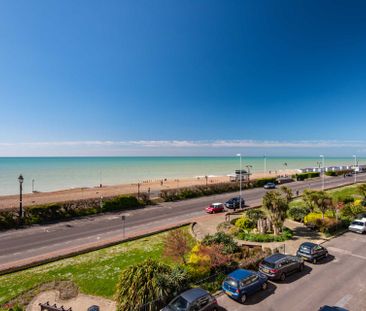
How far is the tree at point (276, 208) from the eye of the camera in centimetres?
2738

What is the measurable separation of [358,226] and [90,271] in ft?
96.1

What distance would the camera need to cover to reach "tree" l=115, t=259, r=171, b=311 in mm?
13719

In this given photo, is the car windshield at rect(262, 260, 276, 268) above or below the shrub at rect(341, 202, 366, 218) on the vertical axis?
below

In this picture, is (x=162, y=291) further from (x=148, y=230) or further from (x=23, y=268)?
(x=148, y=230)

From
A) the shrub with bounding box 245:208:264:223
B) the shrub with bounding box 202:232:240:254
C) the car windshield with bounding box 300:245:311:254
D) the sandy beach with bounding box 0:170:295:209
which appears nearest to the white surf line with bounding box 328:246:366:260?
the car windshield with bounding box 300:245:311:254

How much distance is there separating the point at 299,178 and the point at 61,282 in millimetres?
76340

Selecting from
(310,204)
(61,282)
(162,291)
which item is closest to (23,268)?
(61,282)

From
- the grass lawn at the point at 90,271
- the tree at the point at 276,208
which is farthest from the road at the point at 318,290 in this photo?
the grass lawn at the point at 90,271

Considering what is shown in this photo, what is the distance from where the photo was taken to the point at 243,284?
15.8 metres

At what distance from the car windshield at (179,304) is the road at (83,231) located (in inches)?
638

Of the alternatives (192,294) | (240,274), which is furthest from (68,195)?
(192,294)

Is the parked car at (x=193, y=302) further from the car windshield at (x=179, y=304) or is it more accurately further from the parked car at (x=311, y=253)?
the parked car at (x=311, y=253)

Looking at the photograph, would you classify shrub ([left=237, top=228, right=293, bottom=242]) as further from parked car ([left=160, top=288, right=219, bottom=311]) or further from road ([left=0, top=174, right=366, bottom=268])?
parked car ([left=160, top=288, right=219, bottom=311])

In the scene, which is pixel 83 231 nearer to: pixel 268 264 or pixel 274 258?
pixel 268 264
